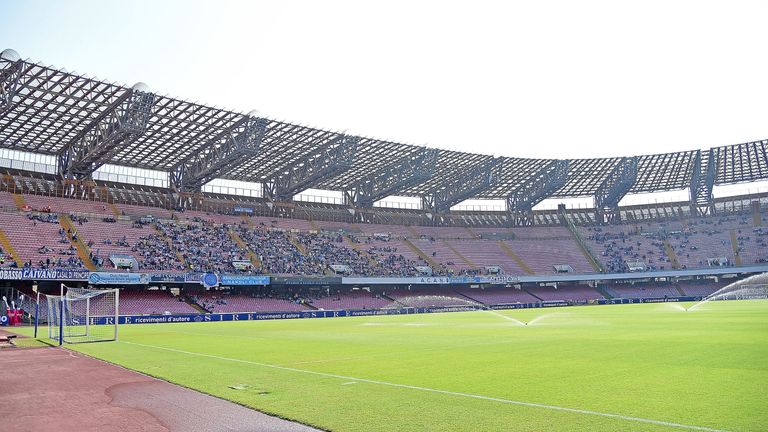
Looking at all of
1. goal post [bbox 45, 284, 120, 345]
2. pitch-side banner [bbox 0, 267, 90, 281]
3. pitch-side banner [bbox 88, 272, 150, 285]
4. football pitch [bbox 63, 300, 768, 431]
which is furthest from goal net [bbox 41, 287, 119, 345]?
football pitch [bbox 63, 300, 768, 431]

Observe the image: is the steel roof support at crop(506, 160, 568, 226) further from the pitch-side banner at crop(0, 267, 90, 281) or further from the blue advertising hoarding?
the pitch-side banner at crop(0, 267, 90, 281)

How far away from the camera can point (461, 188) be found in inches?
3499

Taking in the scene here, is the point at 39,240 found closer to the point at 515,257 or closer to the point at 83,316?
the point at 83,316

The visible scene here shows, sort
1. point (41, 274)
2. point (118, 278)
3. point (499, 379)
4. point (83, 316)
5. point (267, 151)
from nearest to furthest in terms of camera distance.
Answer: point (499, 379), point (83, 316), point (41, 274), point (118, 278), point (267, 151)

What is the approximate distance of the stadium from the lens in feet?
36.7

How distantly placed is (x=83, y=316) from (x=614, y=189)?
258 ft

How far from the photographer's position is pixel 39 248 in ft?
176

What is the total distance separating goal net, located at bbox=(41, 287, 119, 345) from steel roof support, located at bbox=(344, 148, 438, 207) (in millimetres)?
38805

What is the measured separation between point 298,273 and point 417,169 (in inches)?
800

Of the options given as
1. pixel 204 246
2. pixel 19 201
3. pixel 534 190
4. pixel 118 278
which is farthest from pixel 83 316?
pixel 534 190

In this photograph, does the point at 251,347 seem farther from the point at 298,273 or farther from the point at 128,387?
the point at 298,273

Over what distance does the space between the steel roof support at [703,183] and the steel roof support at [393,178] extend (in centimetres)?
3980

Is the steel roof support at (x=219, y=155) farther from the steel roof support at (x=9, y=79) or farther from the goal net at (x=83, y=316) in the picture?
the steel roof support at (x=9, y=79)

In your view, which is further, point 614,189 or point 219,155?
point 614,189
